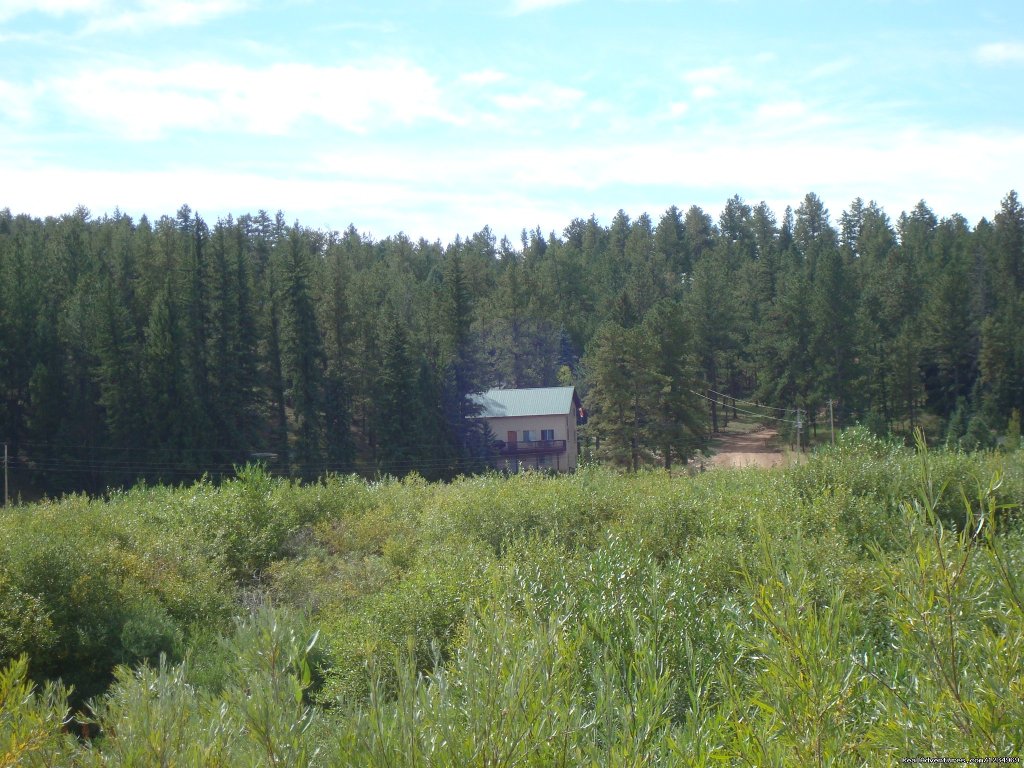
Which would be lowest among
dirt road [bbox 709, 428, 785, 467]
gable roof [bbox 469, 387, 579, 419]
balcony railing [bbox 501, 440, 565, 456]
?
dirt road [bbox 709, 428, 785, 467]

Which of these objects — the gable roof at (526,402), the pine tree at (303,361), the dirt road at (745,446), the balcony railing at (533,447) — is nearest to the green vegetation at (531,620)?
the pine tree at (303,361)

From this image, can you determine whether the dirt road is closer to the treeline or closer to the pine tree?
the treeline

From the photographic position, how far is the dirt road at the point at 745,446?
4966 cm

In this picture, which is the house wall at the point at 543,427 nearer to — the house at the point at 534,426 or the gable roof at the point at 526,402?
the house at the point at 534,426

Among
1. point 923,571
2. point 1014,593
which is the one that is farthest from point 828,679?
point 1014,593

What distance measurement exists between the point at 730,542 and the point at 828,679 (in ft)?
29.7

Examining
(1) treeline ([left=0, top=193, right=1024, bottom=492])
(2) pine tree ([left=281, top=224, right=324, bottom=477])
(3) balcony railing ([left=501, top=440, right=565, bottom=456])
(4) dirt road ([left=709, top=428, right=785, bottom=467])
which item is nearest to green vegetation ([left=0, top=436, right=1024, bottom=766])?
(1) treeline ([left=0, top=193, right=1024, bottom=492])

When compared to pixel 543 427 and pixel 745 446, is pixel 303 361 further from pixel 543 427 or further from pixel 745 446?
pixel 745 446

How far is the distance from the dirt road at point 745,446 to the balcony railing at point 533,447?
8749mm

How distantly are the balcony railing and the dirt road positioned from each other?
8.75 metres

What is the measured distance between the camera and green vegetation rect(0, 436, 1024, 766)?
3490 mm

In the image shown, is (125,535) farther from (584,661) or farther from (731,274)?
(731,274)

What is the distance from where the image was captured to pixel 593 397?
41.0 m

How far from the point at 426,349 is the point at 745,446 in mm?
21125
